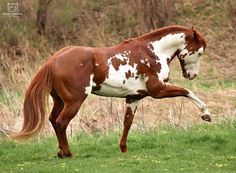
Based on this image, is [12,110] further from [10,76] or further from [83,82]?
[83,82]

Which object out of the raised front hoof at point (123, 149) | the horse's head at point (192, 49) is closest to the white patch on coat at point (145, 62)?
the horse's head at point (192, 49)

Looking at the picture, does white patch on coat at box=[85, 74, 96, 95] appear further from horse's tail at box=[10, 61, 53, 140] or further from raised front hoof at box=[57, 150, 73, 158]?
raised front hoof at box=[57, 150, 73, 158]

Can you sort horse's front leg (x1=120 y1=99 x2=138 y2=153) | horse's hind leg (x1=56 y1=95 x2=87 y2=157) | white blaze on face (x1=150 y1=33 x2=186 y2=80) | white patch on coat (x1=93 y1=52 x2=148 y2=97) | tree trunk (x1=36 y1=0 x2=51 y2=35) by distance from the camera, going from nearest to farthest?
horse's hind leg (x1=56 y1=95 x2=87 y2=157) < white patch on coat (x1=93 y1=52 x2=148 y2=97) < white blaze on face (x1=150 y1=33 x2=186 y2=80) < horse's front leg (x1=120 y1=99 x2=138 y2=153) < tree trunk (x1=36 y1=0 x2=51 y2=35)

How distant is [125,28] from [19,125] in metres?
17.4

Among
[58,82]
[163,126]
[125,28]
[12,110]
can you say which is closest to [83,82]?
[58,82]

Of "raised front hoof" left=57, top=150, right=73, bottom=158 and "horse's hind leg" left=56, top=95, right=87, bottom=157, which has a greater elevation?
"horse's hind leg" left=56, top=95, right=87, bottom=157

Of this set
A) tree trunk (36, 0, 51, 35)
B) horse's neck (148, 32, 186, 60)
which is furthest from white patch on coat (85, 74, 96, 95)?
tree trunk (36, 0, 51, 35)

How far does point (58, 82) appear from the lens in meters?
9.60

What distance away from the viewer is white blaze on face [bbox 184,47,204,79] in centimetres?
1042

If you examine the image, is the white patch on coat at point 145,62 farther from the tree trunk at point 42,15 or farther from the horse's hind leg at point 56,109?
the tree trunk at point 42,15

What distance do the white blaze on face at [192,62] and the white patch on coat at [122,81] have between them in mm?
901

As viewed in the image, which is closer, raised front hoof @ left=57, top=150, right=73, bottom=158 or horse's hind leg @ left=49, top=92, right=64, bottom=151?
raised front hoof @ left=57, top=150, right=73, bottom=158

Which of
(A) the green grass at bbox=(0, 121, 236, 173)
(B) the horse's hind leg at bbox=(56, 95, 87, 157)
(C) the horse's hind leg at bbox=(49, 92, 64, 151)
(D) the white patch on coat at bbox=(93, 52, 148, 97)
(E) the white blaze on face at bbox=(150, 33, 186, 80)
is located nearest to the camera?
(A) the green grass at bbox=(0, 121, 236, 173)

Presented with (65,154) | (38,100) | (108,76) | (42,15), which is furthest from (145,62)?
(42,15)
